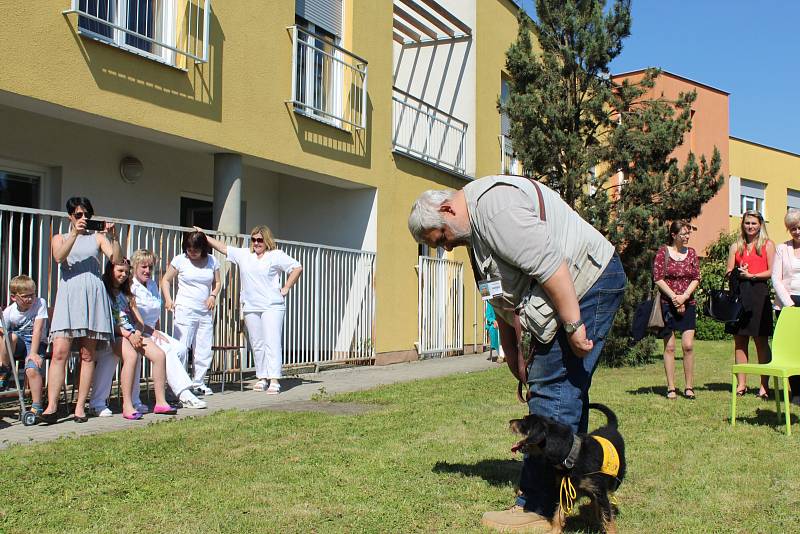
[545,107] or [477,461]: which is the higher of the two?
[545,107]

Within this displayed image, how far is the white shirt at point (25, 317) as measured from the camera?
7.09 meters

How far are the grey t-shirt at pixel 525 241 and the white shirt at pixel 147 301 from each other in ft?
16.6

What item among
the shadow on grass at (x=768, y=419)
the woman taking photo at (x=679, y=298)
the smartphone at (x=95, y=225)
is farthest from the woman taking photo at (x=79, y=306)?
the shadow on grass at (x=768, y=419)

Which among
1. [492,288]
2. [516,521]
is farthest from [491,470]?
[492,288]

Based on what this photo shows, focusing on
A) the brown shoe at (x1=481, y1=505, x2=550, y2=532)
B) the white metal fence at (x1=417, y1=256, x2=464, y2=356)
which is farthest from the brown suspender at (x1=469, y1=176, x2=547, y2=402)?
the white metal fence at (x1=417, y1=256, x2=464, y2=356)

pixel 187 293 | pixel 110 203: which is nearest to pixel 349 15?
pixel 110 203

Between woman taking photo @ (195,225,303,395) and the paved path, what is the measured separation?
0.39 meters

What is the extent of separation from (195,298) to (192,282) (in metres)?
0.19

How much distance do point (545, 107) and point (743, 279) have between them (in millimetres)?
5027

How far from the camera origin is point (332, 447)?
19.6ft

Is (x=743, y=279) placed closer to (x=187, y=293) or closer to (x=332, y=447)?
(x=332, y=447)

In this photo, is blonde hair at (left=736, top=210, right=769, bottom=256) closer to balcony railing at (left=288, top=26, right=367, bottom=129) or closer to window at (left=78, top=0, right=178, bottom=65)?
balcony railing at (left=288, top=26, right=367, bottom=129)

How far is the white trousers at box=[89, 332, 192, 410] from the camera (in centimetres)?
754

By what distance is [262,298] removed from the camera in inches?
377
